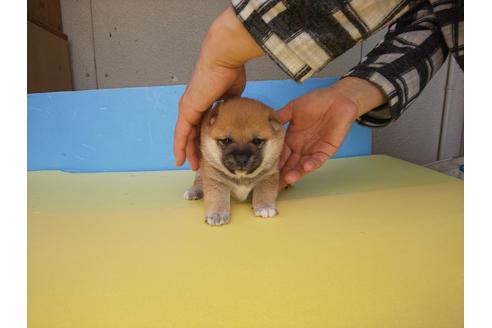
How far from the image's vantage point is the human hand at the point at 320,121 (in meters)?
1.30

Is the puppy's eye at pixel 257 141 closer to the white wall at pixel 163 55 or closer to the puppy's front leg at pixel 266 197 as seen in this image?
the puppy's front leg at pixel 266 197

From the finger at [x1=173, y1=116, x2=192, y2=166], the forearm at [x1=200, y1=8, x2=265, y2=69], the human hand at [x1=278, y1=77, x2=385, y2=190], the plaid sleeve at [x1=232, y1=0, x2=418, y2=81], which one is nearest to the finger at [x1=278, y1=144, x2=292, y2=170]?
the human hand at [x1=278, y1=77, x2=385, y2=190]

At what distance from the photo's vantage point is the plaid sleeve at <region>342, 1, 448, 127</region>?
4.29 feet

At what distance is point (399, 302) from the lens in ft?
2.28

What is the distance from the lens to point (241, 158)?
3.85 feet

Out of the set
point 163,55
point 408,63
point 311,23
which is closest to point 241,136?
point 311,23

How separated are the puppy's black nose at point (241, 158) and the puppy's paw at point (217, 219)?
0.20 m

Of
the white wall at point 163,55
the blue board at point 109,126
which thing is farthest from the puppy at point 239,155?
the white wall at point 163,55

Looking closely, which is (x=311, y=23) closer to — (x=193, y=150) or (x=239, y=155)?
(x=239, y=155)

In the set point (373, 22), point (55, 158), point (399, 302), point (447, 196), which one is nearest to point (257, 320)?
point (399, 302)

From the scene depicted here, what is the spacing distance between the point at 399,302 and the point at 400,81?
0.92 meters

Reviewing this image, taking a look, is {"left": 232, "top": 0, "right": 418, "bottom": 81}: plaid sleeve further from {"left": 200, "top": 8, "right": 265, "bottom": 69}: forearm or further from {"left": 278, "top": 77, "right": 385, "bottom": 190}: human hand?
{"left": 278, "top": 77, "right": 385, "bottom": 190}: human hand

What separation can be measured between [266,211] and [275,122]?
1.15 feet

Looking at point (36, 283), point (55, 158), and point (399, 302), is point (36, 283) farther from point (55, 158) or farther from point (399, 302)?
point (55, 158)
